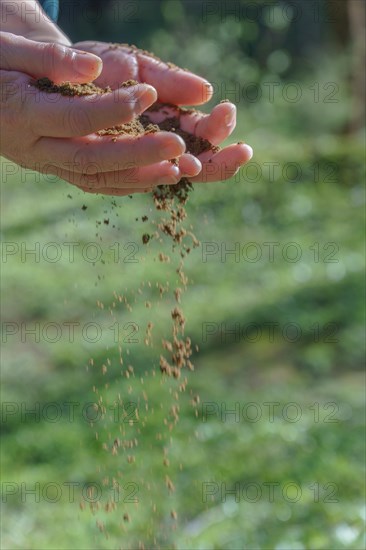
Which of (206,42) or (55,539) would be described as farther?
(206,42)

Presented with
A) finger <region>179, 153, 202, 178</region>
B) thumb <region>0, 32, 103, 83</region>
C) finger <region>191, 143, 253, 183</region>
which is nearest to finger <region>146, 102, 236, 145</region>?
finger <region>191, 143, 253, 183</region>

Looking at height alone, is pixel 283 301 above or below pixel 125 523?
below

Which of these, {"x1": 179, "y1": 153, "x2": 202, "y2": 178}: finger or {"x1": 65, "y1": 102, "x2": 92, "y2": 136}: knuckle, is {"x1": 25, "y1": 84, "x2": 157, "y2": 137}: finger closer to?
{"x1": 65, "y1": 102, "x2": 92, "y2": 136}: knuckle

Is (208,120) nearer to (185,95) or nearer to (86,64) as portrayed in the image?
(185,95)

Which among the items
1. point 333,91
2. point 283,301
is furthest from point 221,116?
point 333,91

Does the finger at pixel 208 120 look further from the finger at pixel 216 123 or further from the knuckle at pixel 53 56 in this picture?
the knuckle at pixel 53 56

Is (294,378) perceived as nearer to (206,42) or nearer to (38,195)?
(38,195)
